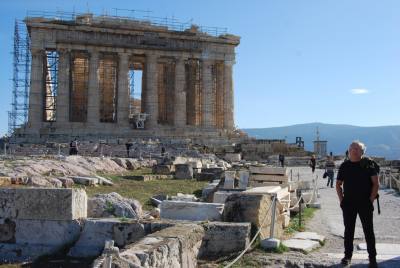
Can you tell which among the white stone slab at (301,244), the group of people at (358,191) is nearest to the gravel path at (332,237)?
the white stone slab at (301,244)

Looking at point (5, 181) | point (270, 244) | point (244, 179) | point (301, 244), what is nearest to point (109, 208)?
point (270, 244)

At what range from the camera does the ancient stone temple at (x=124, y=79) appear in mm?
50094

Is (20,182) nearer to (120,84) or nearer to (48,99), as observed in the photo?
(120,84)

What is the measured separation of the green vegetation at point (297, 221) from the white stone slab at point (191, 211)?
1547 millimetres

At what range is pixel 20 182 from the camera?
13.9m

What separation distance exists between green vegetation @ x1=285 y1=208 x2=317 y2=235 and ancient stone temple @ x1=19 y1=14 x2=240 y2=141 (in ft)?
126

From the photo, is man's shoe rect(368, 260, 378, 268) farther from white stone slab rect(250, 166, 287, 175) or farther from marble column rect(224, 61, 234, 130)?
marble column rect(224, 61, 234, 130)

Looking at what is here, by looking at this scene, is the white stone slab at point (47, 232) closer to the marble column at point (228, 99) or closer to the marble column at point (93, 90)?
the marble column at point (93, 90)

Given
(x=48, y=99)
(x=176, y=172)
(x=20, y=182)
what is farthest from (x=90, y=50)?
(x=20, y=182)

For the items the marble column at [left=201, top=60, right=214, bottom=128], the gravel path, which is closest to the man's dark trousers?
the gravel path

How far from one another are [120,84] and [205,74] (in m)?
8.56

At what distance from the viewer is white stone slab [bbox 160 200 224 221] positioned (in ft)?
28.5

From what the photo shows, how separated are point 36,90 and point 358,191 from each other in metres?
46.3

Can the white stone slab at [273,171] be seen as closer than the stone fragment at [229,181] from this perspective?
Yes
